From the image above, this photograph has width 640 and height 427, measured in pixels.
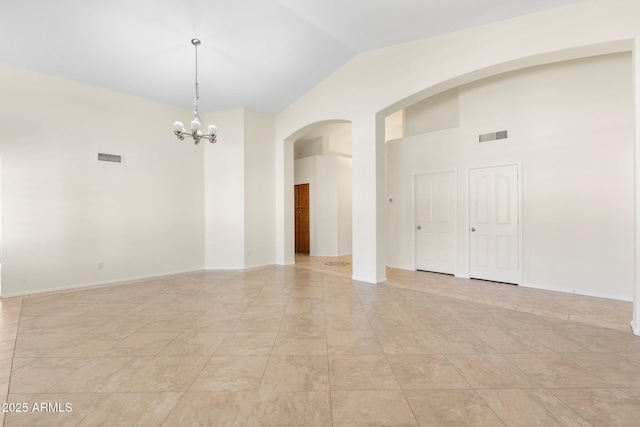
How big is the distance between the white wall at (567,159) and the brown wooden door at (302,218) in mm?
4739

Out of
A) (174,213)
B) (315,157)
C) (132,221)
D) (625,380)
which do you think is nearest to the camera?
(625,380)

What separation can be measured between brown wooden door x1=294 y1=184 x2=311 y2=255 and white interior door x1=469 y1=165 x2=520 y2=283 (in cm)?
487

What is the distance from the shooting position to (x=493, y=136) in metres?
5.28

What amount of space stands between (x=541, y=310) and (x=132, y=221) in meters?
6.75

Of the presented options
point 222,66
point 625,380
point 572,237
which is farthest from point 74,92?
point 572,237

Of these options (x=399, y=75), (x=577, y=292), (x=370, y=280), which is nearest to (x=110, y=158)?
(x=370, y=280)

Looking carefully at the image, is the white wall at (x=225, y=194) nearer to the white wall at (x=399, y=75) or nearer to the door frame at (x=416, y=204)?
the white wall at (x=399, y=75)

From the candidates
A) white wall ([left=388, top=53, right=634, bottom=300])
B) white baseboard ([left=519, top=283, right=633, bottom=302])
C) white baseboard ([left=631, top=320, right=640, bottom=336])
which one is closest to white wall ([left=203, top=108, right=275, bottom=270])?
white wall ([left=388, top=53, right=634, bottom=300])

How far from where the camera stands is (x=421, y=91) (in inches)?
184

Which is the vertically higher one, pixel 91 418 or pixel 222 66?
pixel 222 66

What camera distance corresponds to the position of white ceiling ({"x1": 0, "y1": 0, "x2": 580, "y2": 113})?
3.73 meters

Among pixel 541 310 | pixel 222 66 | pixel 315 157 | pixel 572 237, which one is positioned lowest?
pixel 541 310

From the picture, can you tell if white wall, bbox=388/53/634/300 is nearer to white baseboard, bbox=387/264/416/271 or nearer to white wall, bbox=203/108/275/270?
white baseboard, bbox=387/264/416/271

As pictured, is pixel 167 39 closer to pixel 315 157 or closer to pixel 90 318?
pixel 90 318
